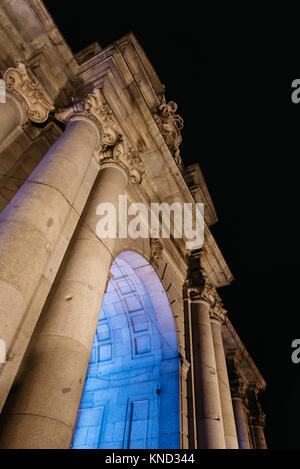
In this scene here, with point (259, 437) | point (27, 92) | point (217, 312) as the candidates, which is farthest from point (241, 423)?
point (27, 92)

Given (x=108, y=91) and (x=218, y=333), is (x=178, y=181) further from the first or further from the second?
(x=218, y=333)

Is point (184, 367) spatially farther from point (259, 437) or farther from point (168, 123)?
point (259, 437)

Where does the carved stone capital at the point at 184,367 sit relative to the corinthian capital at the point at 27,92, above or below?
below

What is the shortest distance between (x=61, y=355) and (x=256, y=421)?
24547mm

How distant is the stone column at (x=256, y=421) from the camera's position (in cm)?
2269

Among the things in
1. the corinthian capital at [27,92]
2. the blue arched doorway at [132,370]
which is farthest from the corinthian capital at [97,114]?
the blue arched doorway at [132,370]

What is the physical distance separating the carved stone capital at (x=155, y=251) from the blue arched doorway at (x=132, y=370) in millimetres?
285

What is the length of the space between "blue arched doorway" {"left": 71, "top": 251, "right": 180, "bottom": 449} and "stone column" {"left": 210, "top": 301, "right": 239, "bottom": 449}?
3.21 meters

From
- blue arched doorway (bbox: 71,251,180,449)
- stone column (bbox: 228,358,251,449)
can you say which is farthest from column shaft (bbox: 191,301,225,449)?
stone column (bbox: 228,358,251,449)

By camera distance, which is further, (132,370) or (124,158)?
(132,370)

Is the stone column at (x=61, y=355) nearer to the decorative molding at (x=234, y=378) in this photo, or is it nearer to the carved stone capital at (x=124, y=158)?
the carved stone capital at (x=124, y=158)

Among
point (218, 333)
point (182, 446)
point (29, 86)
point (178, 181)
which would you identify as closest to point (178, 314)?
point (218, 333)

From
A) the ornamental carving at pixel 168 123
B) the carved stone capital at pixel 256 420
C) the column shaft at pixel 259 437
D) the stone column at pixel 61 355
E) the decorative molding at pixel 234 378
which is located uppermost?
the ornamental carving at pixel 168 123

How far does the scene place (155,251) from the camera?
1195 cm
